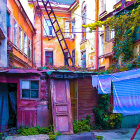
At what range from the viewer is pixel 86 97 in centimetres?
1062

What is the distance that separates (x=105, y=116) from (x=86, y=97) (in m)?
1.38

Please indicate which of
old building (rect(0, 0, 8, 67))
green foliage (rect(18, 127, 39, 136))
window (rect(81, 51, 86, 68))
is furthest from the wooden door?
window (rect(81, 51, 86, 68))

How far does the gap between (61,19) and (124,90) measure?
18.0 metres

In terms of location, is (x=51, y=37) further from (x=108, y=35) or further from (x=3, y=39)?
(x=3, y=39)

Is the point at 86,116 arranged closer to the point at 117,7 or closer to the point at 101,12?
the point at 117,7

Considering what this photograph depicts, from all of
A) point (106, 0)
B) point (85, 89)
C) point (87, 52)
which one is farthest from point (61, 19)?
point (85, 89)

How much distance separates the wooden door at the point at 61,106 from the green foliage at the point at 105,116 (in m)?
1.64

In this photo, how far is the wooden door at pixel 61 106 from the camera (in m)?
9.22

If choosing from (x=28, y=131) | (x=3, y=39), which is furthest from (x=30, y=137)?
(x=3, y=39)

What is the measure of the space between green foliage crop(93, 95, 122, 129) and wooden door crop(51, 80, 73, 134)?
5.37ft

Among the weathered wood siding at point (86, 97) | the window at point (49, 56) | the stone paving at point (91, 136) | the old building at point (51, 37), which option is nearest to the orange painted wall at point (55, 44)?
the old building at point (51, 37)

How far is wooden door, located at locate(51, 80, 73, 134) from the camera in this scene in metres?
9.22

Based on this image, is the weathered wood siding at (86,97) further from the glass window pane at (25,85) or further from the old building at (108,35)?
the old building at (108,35)

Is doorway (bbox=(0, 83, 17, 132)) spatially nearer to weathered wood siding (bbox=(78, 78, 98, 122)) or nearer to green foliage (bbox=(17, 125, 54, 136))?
green foliage (bbox=(17, 125, 54, 136))
